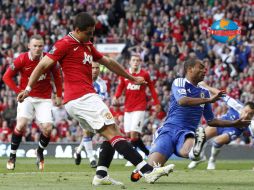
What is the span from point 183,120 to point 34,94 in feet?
15.0

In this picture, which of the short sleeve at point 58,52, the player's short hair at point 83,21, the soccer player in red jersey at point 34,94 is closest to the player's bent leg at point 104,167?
the short sleeve at point 58,52

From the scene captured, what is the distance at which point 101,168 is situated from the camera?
39.5ft

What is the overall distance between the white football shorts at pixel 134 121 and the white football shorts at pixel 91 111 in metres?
9.01

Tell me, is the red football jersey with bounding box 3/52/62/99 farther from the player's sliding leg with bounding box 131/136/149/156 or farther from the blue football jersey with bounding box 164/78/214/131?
the player's sliding leg with bounding box 131/136/149/156

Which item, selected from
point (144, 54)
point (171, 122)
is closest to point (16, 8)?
point (144, 54)

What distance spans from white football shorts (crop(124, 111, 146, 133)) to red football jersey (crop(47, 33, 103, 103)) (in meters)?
8.89

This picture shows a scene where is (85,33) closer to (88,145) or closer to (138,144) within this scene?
(88,145)

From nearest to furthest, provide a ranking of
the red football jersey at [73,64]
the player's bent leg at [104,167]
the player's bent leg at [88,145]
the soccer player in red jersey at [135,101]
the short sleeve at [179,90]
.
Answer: the red football jersey at [73,64] → the player's bent leg at [104,167] → the short sleeve at [179,90] → the player's bent leg at [88,145] → the soccer player in red jersey at [135,101]

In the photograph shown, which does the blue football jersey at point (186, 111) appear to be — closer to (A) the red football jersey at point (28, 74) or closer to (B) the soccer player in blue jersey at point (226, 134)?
(A) the red football jersey at point (28, 74)

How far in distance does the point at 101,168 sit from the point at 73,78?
134cm

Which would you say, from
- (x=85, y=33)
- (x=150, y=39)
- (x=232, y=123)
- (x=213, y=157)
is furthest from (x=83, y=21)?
(x=150, y=39)

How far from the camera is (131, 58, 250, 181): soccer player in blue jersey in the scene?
42.3 ft

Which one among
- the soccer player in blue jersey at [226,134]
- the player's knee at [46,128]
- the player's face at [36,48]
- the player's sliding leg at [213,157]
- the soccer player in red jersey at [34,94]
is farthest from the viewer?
the player's sliding leg at [213,157]

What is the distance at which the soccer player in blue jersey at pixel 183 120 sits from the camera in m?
12.9
